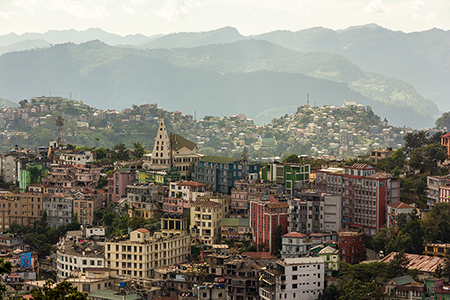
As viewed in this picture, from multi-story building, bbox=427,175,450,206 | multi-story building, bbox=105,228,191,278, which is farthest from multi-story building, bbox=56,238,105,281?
multi-story building, bbox=427,175,450,206

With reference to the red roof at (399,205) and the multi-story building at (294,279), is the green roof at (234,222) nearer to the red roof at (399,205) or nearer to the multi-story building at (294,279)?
the multi-story building at (294,279)

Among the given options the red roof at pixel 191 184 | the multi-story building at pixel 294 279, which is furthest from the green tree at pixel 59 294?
the red roof at pixel 191 184

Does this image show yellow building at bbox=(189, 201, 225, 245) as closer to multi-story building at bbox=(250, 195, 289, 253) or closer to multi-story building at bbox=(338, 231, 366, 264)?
multi-story building at bbox=(250, 195, 289, 253)

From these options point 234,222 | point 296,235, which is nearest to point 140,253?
point 234,222

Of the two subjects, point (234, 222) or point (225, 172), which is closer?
point (234, 222)

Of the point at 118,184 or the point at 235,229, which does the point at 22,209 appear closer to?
the point at 118,184

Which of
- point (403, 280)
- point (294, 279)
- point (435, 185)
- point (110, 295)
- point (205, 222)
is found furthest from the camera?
point (205, 222)
